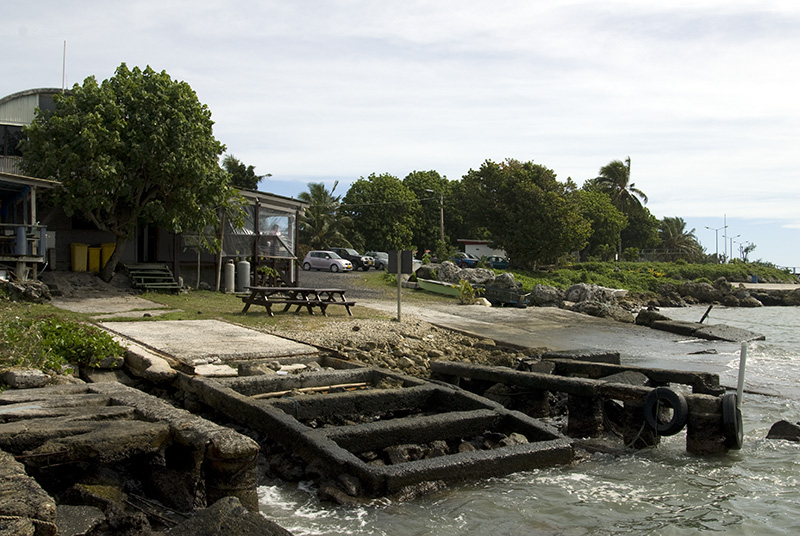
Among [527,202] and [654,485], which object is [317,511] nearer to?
[654,485]

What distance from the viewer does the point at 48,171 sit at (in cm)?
1994

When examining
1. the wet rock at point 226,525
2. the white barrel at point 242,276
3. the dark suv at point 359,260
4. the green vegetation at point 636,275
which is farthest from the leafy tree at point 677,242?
the wet rock at point 226,525

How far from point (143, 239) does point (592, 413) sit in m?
19.8

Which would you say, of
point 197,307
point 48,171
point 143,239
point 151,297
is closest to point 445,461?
point 197,307

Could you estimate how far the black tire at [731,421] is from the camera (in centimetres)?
768

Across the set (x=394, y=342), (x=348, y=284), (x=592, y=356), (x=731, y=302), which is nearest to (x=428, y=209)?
(x=731, y=302)

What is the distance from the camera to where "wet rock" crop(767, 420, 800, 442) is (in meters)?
8.61

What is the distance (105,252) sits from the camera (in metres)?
22.6

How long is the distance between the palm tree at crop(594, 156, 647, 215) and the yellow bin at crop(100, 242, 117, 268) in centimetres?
5817

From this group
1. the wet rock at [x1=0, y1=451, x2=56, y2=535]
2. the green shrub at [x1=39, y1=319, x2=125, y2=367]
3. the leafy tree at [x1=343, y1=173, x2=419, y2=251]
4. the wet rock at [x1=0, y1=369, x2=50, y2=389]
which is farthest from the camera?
the leafy tree at [x1=343, y1=173, x2=419, y2=251]

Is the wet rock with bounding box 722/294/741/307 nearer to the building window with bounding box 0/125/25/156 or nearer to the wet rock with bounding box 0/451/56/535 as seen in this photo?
the building window with bounding box 0/125/25/156

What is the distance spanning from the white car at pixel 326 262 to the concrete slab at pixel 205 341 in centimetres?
2748

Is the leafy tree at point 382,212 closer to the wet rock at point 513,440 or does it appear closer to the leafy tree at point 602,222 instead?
the leafy tree at point 602,222

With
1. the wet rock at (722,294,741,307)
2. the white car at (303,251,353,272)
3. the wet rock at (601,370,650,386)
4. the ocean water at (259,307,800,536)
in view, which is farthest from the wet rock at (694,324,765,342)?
the white car at (303,251,353,272)
